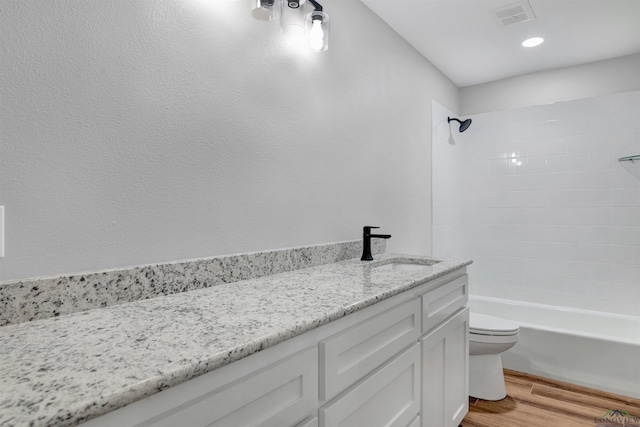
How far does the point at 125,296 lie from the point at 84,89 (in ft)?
1.85

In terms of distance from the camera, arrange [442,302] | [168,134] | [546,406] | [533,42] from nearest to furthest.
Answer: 1. [168,134]
2. [442,302]
3. [546,406]
4. [533,42]

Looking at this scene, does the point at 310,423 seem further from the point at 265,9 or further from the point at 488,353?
the point at 488,353

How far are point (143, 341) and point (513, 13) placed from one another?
2.56m

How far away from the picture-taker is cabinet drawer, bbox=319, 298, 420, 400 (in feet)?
2.99

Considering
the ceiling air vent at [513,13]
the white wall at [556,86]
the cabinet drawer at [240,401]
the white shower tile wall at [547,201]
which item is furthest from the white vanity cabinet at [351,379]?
the white wall at [556,86]

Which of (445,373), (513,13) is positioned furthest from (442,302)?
(513,13)

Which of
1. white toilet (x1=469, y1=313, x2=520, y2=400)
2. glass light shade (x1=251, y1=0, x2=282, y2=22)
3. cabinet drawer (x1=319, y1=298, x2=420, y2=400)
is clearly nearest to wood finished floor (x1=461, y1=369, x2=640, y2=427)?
white toilet (x1=469, y1=313, x2=520, y2=400)

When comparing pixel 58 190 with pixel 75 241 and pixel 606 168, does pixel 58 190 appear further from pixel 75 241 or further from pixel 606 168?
pixel 606 168

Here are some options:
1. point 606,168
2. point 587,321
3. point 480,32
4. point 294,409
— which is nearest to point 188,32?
point 294,409

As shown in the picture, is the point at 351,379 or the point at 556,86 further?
the point at 556,86

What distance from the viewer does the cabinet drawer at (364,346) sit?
913 mm

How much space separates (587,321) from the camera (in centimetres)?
285

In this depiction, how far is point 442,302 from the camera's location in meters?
1.60

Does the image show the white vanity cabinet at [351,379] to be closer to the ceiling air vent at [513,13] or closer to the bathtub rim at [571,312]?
the bathtub rim at [571,312]
